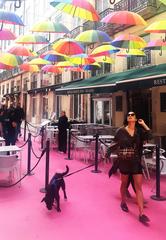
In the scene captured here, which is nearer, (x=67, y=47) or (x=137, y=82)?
(x=137, y=82)

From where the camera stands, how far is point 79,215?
572 centimetres

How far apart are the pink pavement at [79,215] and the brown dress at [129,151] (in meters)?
0.90

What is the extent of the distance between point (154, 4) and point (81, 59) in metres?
4.07

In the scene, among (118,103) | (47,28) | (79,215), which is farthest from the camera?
(118,103)

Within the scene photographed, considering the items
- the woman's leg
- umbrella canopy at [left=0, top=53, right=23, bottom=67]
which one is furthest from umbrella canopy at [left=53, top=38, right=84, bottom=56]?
the woman's leg

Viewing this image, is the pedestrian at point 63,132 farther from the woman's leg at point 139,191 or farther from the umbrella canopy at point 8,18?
the woman's leg at point 139,191

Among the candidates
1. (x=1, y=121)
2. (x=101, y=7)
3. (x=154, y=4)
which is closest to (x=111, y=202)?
(x=1, y=121)

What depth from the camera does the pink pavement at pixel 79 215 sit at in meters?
4.87

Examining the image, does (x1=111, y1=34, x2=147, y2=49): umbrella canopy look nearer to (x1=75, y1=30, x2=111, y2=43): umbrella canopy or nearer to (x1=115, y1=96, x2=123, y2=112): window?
(x1=75, y1=30, x2=111, y2=43): umbrella canopy

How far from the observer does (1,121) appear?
13.4m

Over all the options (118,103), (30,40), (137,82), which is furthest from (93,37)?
(118,103)

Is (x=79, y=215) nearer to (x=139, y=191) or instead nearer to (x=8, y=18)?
(x=139, y=191)

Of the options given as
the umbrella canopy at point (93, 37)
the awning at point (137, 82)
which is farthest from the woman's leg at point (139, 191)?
the umbrella canopy at point (93, 37)

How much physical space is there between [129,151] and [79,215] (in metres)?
1.51
